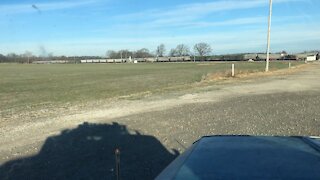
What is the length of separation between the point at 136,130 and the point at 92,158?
9.84 feet

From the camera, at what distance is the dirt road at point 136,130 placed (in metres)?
7.75

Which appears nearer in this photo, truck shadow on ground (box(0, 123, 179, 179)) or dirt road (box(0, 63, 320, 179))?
truck shadow on ground (box(0, 123, 179, 179))

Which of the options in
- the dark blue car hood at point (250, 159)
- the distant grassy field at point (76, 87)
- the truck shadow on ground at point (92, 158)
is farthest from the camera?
the distant grassy field at point (76, 87)

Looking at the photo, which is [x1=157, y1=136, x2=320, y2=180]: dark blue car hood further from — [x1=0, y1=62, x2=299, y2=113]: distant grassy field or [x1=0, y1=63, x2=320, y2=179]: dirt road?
[x1=0, y1=62, x2=299, y2=113]: distant grassy field

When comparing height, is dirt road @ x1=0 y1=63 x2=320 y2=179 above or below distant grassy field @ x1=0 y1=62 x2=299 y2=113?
above

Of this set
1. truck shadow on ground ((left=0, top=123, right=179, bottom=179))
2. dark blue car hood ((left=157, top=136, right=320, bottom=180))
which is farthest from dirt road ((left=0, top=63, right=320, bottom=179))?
dark blue car hood ((left=157, top=136, right=320, bottom=180))

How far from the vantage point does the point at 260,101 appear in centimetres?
1745

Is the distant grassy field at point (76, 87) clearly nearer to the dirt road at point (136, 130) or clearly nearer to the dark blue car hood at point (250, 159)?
the dirt road at point (136, 130)

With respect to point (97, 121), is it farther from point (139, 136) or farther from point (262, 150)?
point (262, 150)

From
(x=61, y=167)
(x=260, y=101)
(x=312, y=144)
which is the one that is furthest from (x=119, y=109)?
(x=312, y=144)

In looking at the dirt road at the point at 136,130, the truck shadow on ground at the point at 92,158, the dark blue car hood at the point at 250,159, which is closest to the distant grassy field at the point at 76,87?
the dirt road at the point at 136,130

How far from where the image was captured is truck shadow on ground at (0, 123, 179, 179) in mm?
7258

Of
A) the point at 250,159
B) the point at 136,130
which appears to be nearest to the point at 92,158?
the point at 136,130

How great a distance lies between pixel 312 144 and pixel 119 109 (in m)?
12.9
